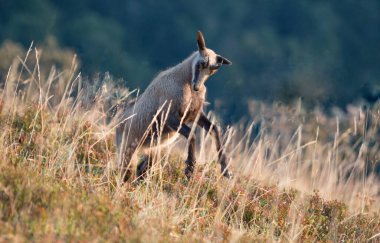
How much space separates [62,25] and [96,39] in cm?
409

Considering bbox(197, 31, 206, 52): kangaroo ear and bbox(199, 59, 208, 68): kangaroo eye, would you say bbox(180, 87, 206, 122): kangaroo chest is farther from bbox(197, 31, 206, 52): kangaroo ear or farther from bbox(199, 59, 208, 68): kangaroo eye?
bbox(197, 31, 206, 52): kangaroo ear

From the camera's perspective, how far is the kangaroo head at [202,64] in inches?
304

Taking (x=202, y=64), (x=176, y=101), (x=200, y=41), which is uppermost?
(x=200, y=41)

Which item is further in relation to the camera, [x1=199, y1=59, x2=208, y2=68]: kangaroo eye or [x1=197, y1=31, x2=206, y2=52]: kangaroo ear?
[x1=199, y1=59, x2=208, y2=68]: kangaroo eye

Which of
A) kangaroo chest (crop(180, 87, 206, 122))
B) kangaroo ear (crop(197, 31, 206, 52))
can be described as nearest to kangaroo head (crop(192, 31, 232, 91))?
kangaroo ear (crop(197, 31, 206, 52))

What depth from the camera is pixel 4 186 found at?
14.0 feet

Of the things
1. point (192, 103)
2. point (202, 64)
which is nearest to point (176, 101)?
point (192, 103)

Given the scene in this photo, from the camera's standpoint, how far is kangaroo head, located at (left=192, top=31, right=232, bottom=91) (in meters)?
7.72

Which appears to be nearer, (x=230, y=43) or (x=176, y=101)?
(x=176, y=101)

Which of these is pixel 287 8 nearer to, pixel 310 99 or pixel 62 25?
pixel 62 25

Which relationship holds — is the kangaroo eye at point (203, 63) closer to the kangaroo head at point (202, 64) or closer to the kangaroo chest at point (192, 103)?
the kangaroo head at point (202, 64)

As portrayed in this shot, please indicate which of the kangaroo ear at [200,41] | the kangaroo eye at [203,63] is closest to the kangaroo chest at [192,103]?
the kangaroo eye at [203,63]

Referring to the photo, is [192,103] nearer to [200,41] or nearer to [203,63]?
[203,63]

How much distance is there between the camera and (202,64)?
785cm
